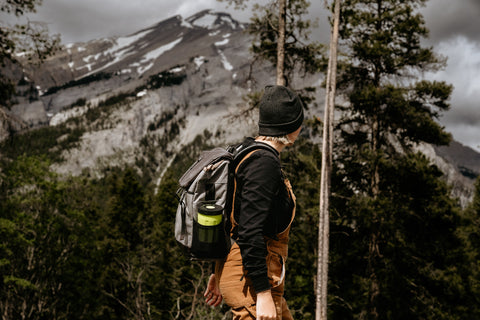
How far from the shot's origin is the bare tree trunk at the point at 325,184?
8.54 meters

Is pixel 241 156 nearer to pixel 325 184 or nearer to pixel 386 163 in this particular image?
pixel 325 184

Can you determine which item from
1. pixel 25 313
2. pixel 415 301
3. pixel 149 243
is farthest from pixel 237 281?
pixel 149 243

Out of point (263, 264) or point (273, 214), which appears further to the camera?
point (273, 214)

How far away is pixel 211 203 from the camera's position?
6.58ft

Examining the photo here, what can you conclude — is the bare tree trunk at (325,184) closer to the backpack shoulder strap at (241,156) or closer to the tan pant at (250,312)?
the tan pant at (250,312)

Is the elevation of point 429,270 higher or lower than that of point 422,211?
lower

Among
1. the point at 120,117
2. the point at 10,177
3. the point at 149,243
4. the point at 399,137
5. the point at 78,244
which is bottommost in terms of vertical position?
the point at 120,117

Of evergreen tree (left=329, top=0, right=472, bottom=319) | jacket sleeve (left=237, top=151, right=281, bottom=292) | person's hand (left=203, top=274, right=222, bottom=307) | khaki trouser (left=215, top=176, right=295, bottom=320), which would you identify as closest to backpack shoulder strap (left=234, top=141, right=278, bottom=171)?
jacket sleeve (left=237, top=151, right=281, bottom=292)

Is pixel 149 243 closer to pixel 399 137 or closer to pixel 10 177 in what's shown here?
pixel 10 177

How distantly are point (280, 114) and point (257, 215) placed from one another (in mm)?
594

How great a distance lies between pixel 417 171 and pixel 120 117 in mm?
201738

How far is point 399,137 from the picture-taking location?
12.8 m

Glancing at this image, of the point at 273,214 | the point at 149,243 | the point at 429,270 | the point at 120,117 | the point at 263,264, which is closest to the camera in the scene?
the point at 263,264

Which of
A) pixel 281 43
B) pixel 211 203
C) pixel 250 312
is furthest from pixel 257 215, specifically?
pixel 281 43
